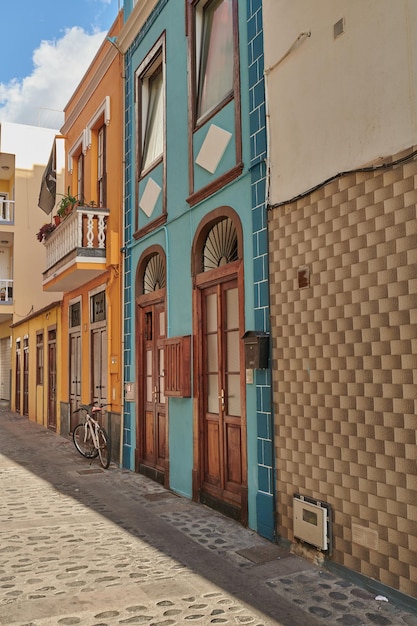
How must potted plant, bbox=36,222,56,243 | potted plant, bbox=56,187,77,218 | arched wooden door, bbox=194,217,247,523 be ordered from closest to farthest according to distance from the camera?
arched wooden door, bbox=194,217,247,523, potted plant, bbox=56,187,77,218, potted plant, bbox=36,222,56,243

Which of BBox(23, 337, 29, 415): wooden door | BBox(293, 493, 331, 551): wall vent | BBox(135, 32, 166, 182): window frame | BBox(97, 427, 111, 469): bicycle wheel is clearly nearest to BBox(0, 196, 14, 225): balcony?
BBox(23, 337, 29, 415): wooden door

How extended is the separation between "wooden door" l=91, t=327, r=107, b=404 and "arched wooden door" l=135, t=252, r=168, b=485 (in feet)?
6.51

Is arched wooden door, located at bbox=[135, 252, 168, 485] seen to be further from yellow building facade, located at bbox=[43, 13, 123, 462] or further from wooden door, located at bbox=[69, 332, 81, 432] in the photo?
wooden door, located at bbox=[69, 332, 81, 432]

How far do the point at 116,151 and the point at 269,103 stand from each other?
17.6ft

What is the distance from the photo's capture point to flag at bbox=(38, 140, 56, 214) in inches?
556

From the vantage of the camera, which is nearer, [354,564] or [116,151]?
[354,564]

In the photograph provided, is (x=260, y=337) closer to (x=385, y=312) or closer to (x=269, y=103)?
(x=385, y=312)

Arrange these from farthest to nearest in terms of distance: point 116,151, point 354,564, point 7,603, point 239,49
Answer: point 116,151 < point 239,49 < point 354,564 < point 7,603

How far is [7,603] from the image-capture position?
425cm

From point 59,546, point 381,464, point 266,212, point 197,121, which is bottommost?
point 59,546

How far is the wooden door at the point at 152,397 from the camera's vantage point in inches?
341

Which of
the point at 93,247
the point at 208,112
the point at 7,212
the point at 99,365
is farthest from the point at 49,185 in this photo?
the point at 7,212

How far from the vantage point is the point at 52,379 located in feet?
52.9

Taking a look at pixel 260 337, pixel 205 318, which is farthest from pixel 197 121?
pixel 260 337
